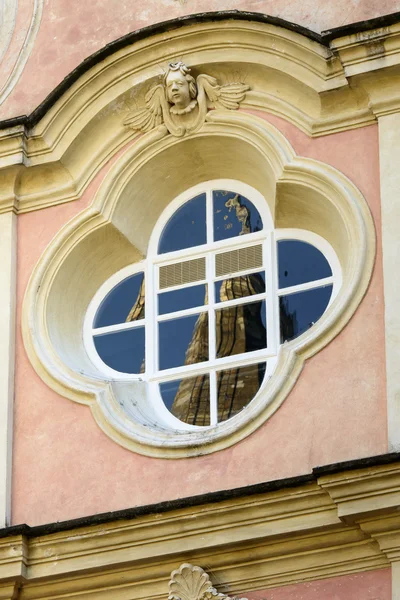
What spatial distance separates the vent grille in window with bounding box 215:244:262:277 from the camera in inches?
500

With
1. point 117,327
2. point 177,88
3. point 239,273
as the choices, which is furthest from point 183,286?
point 177,88

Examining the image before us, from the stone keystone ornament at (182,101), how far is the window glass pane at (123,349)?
126cm

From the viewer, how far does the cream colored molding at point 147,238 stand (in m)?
11.9

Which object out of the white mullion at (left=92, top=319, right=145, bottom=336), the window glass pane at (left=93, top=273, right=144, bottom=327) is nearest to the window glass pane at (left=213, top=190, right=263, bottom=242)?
the window glass pane at (left=93, top=273, right=144, bottom=327)

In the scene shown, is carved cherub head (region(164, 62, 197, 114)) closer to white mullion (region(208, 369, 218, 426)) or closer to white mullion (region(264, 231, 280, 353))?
white mullion (region(264, 231, 280, 353))

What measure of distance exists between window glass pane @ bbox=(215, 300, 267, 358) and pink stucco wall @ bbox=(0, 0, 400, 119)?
183 cm

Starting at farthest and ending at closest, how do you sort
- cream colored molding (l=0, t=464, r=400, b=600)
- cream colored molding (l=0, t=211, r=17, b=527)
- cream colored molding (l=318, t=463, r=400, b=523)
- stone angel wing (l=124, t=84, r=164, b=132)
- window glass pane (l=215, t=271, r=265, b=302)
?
1. stone angel wing (l=124, t=84, r=164, b=132)
2. window glass pane (l=215, t=271, r=265, b=302)
3. cream colored molding (l=0, t=211, r=17, b=527)
4. cream colored molding (l=0, t=464, r=400, b=600)
5. cream colored molding (l=318, t=463, r=400, b=523)

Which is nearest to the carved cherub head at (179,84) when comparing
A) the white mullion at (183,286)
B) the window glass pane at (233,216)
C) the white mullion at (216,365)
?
the window glass pane at (233,216)

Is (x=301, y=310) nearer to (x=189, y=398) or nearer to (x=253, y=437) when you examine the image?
(x=189, y=398)

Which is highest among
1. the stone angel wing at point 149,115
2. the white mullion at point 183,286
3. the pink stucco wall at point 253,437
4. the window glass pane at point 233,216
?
the stone angel wing at point 149,115

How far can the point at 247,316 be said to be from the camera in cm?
1252

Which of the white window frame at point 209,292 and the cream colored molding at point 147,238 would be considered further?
the white window frame at point 209,292

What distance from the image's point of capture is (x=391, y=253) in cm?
1185

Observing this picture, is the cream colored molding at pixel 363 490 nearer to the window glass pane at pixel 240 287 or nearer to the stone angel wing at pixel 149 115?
the window glass pane at pixel 240 287
